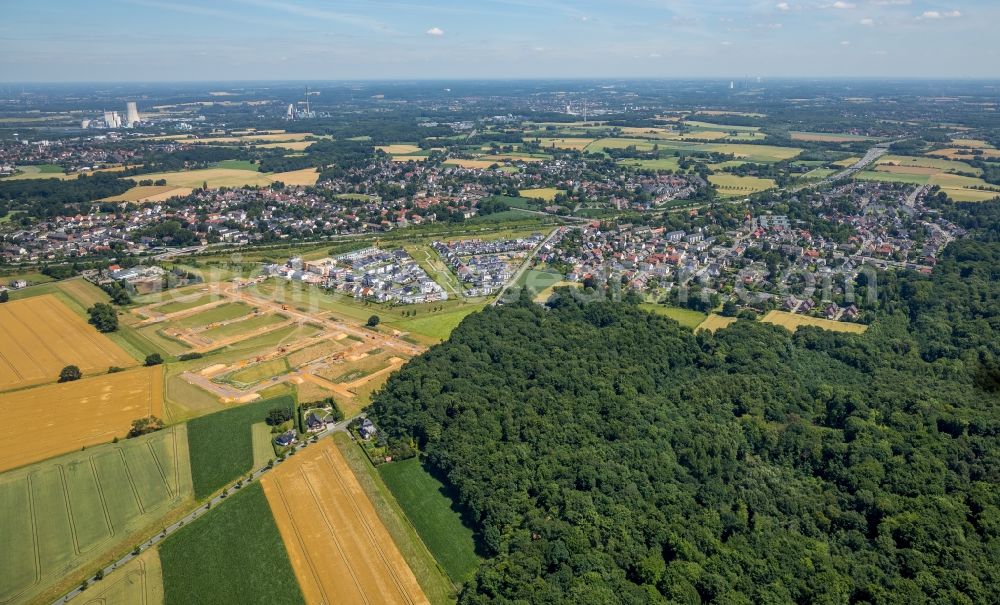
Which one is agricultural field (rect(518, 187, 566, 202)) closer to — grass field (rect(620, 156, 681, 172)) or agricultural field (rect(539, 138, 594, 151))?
grass field (rect(620, 156, 681, 172))

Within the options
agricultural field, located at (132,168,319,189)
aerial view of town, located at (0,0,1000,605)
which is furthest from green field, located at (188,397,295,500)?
agricultural field, located at (132,168,319,189)

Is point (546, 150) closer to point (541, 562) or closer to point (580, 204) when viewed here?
point (580, 204)

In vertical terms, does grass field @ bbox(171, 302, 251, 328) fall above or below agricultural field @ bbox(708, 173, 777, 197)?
below

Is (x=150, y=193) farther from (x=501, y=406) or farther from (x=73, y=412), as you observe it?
(x=501, y=406)

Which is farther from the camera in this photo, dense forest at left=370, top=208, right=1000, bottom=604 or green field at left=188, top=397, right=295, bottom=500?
green field at left=188, top=397, right=295, bottom=500

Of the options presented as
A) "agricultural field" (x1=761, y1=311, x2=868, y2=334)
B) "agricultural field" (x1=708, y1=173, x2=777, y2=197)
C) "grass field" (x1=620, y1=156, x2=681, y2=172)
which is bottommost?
"agricultural field" (x1=761, y1=311, x2=868, y2=334)

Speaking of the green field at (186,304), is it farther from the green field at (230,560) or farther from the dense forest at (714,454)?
the green field at (230,560)

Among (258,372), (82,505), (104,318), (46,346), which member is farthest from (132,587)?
(104,318)
